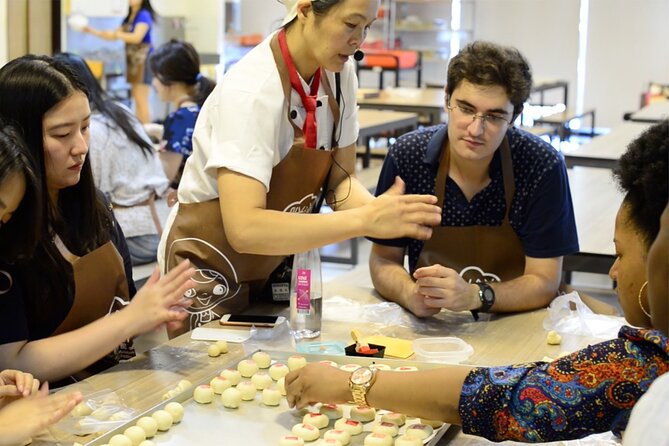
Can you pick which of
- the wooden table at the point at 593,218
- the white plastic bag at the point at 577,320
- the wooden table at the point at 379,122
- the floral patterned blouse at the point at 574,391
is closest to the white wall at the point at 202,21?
the wooden table at the point at 379,122

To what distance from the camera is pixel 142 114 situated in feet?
23.0

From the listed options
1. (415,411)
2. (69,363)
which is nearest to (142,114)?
(69,363)

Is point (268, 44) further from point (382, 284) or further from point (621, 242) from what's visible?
point (621, 242)

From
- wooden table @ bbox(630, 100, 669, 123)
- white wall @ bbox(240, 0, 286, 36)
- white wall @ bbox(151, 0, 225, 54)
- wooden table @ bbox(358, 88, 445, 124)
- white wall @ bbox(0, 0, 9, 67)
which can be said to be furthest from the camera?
white wall @ bbox(240, 0, 286, 36)

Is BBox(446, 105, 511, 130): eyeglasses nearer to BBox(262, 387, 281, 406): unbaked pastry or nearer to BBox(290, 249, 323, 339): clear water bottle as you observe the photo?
BBox(290, 249, 323, 339): clear water bottle

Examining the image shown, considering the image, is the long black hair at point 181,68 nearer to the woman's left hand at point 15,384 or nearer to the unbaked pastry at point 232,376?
the unbaked pastry at point 232,376

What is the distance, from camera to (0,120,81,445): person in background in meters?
1.45

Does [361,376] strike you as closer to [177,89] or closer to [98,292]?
[98,292]

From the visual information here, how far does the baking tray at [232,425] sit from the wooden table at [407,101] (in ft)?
16.2

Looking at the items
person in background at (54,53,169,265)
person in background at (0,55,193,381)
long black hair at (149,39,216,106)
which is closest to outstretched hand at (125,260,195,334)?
person in background at (0,55,193,381)

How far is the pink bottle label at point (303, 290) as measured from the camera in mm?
2078

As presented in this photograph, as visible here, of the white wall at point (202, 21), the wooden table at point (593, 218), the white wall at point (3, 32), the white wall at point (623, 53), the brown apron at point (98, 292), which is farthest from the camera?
the white wall at point (623, 53)

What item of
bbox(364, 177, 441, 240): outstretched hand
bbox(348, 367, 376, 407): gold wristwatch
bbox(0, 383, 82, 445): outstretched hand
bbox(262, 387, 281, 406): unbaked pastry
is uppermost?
bbox(364, 177, 441, 240): outstretched hand

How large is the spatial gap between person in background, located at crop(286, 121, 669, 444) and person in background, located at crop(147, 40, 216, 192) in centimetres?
293
